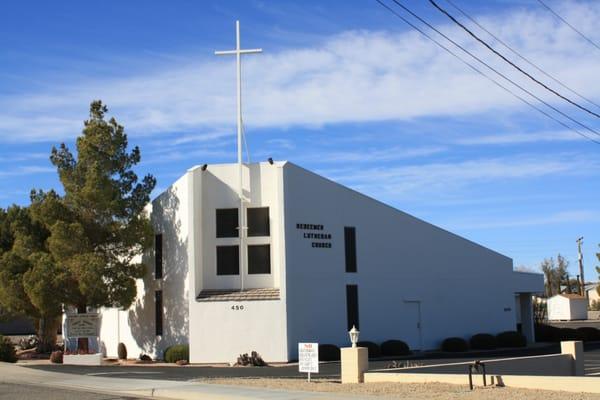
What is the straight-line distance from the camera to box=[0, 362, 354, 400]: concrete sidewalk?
61.9 ft

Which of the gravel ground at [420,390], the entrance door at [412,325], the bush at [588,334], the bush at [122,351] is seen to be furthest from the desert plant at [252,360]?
the bush at [588,334]

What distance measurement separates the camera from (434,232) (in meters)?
39.9

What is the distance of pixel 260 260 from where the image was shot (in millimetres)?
35438

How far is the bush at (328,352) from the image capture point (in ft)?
110

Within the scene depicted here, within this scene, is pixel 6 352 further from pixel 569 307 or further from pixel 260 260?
pixel 569 307

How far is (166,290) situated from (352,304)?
8.63 metres

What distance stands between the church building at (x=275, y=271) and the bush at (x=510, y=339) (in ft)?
11.7

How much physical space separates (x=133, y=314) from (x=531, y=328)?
922 inches

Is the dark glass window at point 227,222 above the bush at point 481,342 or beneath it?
above

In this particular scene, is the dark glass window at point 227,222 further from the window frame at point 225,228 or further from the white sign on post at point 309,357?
the white sign on post at point 309,357

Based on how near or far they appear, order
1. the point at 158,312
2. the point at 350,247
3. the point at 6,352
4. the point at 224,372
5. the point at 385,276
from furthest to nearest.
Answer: the point at 385,276, the point at 158,312, the point at 350,247, the point at 6,352, the point at 224,372

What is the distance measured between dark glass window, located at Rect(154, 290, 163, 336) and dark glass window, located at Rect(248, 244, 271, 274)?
4869mm

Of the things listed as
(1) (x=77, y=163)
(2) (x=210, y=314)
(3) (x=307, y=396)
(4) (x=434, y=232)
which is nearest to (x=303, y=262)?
(2) (x=210, y=314)

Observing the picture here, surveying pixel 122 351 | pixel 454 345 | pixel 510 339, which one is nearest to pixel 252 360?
pixel 122 351
